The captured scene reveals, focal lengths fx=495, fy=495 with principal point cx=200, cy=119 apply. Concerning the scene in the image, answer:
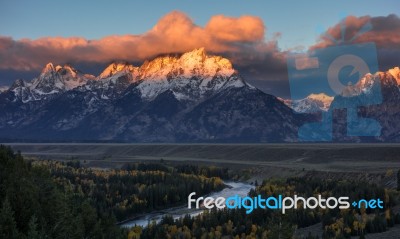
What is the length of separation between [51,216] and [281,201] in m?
57.1

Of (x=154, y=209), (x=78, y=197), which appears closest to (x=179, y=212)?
(x=154, y=209)

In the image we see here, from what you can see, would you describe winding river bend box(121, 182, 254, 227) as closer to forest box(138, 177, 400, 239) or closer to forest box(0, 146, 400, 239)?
forest box(0, 146, 400, 239)

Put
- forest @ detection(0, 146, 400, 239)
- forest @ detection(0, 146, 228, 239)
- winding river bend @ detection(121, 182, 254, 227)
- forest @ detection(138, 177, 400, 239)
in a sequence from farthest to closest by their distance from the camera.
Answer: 1. winding river bend @ detection(121, 182, 254, 227)
2. forest @ detection(138, 177, 400, 239)
3. forest @ detection(0, 146, 400, 239)
4. forest @ detection(0, 146, 228, 239)

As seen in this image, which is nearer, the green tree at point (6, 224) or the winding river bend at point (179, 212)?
the green tree at point (6, 224)

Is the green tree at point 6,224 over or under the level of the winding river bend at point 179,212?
over

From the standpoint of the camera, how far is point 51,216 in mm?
74375

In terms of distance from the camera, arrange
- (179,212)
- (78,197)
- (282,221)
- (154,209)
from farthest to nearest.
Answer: (154,209) < (179,212) < (78,197) < (282,221)

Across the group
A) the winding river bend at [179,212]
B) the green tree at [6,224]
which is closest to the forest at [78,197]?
the green tree at [6,224]

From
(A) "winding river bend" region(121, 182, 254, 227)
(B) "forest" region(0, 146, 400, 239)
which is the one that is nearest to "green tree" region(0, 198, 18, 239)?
(B) "forest" region(0, 146, 400, 239)

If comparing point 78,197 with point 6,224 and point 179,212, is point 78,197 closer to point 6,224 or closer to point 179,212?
point 179,212

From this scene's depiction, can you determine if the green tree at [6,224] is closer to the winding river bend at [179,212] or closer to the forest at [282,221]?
the forest at [282,221]

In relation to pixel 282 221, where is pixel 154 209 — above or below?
below

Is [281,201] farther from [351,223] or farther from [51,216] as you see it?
[51,216]

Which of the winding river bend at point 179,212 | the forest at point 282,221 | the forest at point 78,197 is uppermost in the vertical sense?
the forest at point 78,197
